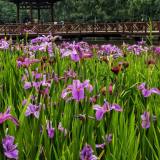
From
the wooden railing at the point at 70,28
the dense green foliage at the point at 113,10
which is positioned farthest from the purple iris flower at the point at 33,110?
the dense green foliage at the point at 113,10

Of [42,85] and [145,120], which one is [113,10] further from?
[145,120]

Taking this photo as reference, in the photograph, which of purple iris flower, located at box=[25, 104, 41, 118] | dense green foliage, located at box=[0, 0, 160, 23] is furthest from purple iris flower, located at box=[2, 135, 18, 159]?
dense green foliage, located at box=[0, 0, 160, 23]

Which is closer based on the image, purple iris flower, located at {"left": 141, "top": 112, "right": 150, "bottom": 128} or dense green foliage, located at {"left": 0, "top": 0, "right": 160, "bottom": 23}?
purple iris flower, located at {"left": 141, "top": 112, "right": 150, "bottom": 128}

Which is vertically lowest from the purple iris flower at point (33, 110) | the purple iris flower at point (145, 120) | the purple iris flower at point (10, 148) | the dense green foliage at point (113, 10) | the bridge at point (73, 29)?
the dense green foliage at point (113, 10)

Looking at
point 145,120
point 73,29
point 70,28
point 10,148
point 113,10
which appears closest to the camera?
point 10,148

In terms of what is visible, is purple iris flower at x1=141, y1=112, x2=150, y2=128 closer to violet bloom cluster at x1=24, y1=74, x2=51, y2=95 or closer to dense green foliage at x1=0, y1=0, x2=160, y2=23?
violet bloom cluster at x1=24, y1=74, x2=51, y2=95

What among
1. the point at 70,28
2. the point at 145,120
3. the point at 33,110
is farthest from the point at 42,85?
the point at 70,28

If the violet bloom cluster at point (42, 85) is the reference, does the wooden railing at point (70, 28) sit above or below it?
below

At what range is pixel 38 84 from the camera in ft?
6.88

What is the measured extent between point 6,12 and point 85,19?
16.8 meters

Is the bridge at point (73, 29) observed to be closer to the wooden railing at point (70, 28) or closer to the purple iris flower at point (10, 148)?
the wooden railing at point (70, 28)

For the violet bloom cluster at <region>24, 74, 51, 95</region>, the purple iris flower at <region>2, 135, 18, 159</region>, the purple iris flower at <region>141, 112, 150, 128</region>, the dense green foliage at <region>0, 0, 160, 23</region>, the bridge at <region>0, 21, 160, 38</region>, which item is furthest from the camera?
the dense green foliage at <region>0, 0, 160, 23</region>

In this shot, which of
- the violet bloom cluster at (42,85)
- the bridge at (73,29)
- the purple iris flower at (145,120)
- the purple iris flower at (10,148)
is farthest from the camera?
the bridge at (73,29)

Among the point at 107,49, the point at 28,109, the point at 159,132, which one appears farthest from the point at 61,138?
the point at 107,49
